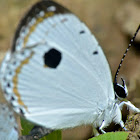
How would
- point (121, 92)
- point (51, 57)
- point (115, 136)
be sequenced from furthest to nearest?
1. point (121, 92)
2. point (51, 57)
3. point (115, 136)

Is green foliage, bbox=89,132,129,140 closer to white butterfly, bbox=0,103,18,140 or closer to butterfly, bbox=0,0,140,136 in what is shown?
butterfly, bbox=0,0,140,136

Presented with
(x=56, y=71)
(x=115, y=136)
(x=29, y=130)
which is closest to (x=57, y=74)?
(x=56, y=71)

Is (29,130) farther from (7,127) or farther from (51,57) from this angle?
(51,57)

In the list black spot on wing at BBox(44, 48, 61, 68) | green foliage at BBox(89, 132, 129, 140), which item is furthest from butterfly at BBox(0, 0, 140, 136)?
green foliage at BBox(89, 132, 129, 140)

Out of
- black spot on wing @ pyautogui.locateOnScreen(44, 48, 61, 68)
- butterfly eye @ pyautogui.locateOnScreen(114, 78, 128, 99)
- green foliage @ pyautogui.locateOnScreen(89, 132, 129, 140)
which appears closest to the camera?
green foliage @ pyautogui.locateOnScreen(89, 132, 129, 140)

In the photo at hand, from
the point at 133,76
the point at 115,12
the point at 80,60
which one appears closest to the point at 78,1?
the point at 115,12

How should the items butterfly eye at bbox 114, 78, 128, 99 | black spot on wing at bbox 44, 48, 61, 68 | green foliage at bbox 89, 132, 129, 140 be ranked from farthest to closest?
butterfly eye at bbox 114, 78, 128, 99
black spot on wing at bbox 44, 48, 61, 68
green foliage at bbox 89, 132, 129, 140

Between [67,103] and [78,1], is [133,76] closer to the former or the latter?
[78,1]

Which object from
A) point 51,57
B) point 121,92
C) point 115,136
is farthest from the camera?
point 121,92
